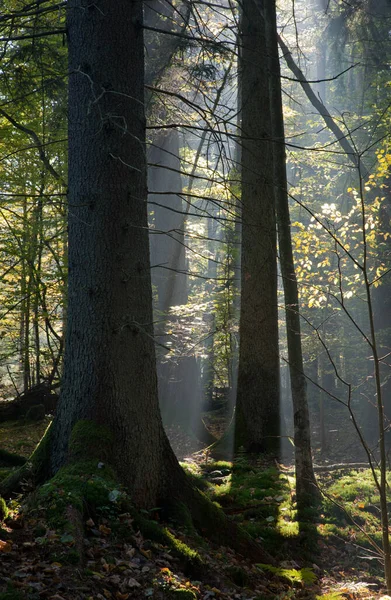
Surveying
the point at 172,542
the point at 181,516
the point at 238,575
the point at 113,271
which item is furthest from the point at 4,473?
the point at 238,575

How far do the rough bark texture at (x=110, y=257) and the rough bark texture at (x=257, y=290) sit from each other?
3978mm

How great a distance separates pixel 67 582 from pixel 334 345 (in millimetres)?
16847

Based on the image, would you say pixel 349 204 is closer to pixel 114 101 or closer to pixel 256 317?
pixel 256 317

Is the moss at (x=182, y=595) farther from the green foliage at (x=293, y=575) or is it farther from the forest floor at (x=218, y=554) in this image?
the green foliage at (x=293, y=575)

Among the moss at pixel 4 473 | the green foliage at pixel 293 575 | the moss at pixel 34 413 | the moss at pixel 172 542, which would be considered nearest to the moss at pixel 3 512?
the moss at pixel 172 542

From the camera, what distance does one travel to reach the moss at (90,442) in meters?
4.45

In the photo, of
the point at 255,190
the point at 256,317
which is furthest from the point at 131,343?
the point at 255,190

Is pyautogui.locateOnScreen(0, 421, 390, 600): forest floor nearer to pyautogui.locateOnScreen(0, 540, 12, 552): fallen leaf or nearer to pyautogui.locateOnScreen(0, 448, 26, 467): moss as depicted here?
pyautogui.locateOnScreen(0, 540, 12, 552): fallen leaf

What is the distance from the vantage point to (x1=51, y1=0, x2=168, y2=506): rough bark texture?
467 cm

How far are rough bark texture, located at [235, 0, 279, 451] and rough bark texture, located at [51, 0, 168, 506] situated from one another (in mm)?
3978

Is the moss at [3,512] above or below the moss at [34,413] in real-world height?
below

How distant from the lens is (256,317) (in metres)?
8.90

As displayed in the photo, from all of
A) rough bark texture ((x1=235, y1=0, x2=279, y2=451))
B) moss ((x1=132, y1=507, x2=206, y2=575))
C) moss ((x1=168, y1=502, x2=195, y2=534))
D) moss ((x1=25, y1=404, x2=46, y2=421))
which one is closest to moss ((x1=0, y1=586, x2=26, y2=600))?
moss ((x1=132, y1=507, x2=206, y2=575))

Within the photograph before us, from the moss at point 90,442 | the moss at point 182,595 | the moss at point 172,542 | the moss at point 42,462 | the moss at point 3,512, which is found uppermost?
the moss at point 90,442
